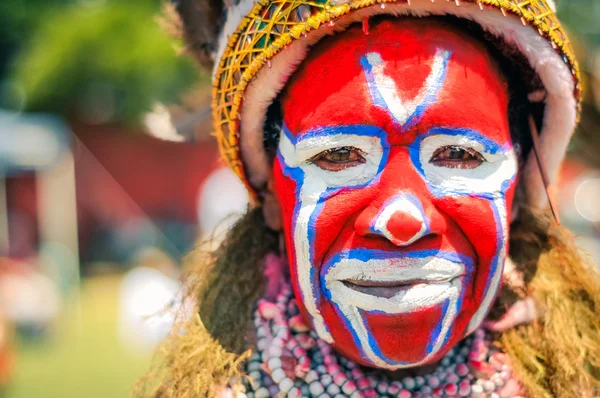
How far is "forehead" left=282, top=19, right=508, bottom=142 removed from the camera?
1841 mm

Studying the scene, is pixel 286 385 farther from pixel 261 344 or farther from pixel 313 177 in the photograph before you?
pixel 313 177

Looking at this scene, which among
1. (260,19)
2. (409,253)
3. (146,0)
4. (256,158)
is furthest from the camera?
(146,0)

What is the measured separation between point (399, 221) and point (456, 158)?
0.93 ft

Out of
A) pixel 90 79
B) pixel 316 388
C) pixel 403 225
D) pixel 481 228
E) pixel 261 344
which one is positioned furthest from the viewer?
pixel 90 79

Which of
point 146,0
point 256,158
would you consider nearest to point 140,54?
point 146,0

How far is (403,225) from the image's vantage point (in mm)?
1766

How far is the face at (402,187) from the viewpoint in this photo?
183 centimetres

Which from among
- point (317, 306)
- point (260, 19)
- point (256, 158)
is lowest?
point (317, 306)

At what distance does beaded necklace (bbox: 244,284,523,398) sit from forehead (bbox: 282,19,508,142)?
0.69 metres

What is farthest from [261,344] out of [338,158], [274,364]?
[338,158]

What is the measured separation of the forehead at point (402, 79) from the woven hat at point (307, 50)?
5 centimetres

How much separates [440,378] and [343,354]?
311mm

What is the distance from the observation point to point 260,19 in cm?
196

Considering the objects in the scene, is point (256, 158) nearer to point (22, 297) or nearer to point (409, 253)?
point (409, 253)
